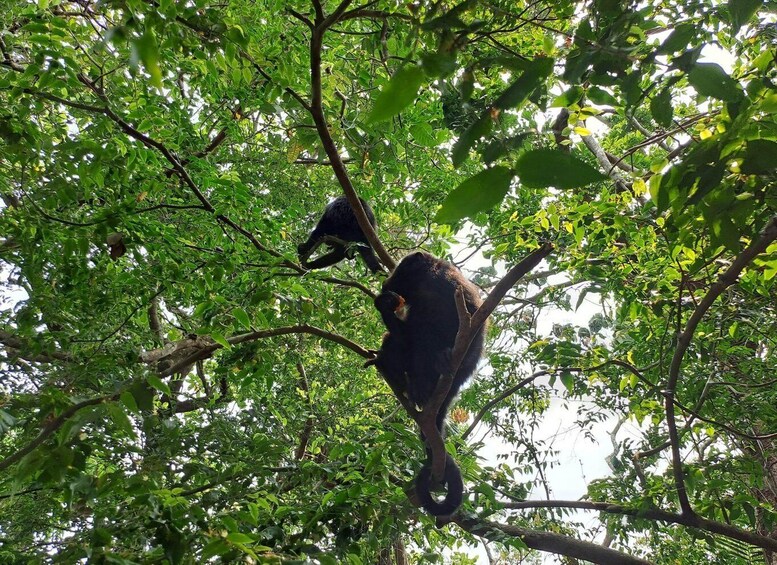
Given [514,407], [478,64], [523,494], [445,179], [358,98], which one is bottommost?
[478,64]

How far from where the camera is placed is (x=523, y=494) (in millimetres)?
5047

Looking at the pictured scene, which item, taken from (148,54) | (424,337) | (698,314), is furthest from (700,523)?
(148,54)

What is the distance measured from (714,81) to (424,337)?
10.1 feet

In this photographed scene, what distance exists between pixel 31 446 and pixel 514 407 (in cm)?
546

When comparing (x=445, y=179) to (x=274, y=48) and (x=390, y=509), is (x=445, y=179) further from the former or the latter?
(x=390, y=509)

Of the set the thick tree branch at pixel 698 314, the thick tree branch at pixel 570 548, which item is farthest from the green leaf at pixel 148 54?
the thick tree branch at pixel 570 548

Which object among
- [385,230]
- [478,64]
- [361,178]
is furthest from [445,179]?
[478,64]

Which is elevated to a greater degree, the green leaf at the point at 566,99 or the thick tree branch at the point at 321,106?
the thick tree branch at the point at 321,106

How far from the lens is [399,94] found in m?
0.69

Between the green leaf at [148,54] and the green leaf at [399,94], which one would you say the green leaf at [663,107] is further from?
the green leaf at [148,54]

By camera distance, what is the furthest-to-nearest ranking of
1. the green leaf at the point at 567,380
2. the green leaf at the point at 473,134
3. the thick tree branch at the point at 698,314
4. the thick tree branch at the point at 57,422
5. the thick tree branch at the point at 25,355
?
1. the green leaf at the point at 567,380
2. the thick tree branch at the point at 25,355
3. the thick tree branch at the point at 698,314
4. the thick tree branch at the point at 57,422
5. the green leaf at the point at 473,134

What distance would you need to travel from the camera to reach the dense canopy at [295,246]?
1.13 metres

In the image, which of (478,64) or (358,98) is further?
(358,98)

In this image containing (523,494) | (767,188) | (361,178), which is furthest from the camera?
(523,494)
